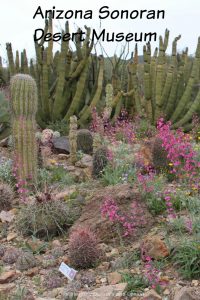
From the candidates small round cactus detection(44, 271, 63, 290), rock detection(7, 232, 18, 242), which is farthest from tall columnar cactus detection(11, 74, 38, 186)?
small round cactus detection(44, 271, 63, 290)

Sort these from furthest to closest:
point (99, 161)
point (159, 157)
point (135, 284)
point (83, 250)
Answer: point (99, 161), point (159, 157), point (83, 250), point (135, 284)

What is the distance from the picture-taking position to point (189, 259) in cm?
453

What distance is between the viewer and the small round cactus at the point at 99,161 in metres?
7.54

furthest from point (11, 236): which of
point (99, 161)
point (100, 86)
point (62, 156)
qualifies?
point (100, 86)

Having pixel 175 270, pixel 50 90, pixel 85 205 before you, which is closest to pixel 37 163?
pixel 85 205

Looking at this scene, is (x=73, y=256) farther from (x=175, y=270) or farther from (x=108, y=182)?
(x=108, y=182)

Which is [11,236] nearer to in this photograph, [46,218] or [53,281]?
[46,218]

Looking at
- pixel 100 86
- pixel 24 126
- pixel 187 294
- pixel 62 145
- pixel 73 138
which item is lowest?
pixel 187 294

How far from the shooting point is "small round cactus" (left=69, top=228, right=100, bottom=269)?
4.93 meters

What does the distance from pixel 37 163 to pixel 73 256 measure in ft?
9.71

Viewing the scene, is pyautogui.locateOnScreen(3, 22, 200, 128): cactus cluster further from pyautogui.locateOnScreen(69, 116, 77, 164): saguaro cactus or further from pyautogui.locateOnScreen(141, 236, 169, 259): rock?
pyautogui.locateOnScreen(141, 236, 169, 259): rock

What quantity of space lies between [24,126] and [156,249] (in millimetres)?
3250

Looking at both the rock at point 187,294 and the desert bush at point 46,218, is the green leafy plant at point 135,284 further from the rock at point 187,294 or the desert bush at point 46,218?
the desert bush at point 46,218

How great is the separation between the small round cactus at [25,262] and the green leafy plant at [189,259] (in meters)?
1.36
